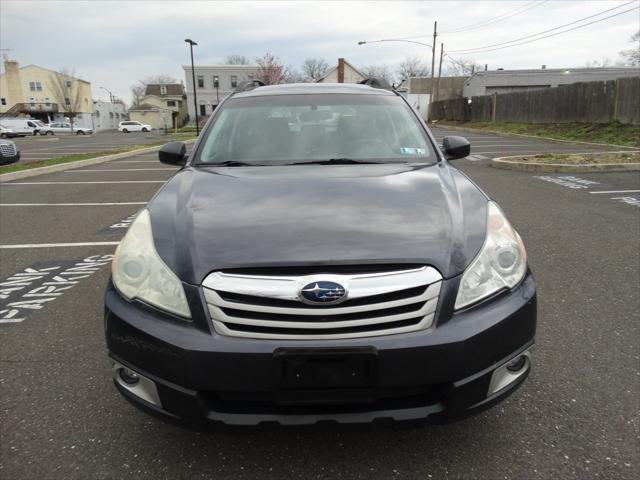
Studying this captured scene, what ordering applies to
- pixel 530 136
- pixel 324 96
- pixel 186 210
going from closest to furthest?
pixel 186 210 → pixel 324 96 → pixel 530 136

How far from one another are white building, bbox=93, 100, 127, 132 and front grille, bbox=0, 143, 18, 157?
72486mm

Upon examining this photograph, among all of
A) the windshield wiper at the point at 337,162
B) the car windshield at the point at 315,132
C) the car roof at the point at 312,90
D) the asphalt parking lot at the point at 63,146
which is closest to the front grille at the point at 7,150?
the asphalt parking lot at the point at 63,146

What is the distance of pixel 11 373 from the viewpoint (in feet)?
8.95

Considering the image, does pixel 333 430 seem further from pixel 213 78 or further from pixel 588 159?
pixel 213 78

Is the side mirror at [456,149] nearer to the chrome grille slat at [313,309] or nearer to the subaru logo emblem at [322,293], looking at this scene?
the chrome grille slat at [313,309]

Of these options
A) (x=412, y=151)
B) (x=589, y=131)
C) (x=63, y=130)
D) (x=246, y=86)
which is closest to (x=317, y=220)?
(x=412, y=151)

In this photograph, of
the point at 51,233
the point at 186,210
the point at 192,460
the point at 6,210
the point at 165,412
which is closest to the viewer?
the point at 165,412

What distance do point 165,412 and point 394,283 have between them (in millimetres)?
987

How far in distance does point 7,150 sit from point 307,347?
1201cm

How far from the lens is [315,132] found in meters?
3.11

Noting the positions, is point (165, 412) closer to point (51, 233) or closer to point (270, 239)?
point (270, 239)

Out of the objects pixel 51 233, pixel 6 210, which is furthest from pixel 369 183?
pixel 6 210

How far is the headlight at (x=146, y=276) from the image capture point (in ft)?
5.93

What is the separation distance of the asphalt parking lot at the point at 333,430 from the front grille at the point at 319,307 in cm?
38
